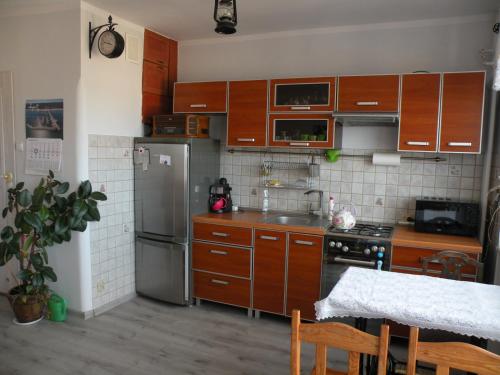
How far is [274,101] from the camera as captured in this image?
357cm

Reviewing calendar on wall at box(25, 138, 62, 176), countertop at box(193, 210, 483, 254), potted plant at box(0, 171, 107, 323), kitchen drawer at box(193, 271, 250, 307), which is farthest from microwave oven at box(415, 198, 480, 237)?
calendar on wall at box(25, 138, 62, 176)

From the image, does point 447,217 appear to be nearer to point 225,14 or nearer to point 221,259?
point 221,259

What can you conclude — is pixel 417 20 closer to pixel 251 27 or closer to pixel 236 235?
pixel 251 27

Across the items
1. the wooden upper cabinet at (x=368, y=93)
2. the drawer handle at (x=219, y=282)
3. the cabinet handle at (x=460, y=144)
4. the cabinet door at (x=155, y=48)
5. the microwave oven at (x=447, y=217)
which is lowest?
the drawer handle at (x=219, y=282)

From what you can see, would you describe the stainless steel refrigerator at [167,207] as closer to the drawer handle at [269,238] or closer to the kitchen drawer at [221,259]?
the kitchen drawer at [221,259]

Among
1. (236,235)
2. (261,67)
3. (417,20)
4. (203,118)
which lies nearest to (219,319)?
(236,235)

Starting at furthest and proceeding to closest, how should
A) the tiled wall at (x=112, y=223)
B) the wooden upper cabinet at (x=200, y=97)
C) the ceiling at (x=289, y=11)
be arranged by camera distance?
the wooden upper cabinet at (x=200, y=97)
the tiled wall at (x=112, y=223)
the ceiling at (x=289, y=11)

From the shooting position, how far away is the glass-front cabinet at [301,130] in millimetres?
3428

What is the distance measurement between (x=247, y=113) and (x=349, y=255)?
1.55 meters

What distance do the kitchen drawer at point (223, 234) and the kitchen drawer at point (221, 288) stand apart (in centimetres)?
33

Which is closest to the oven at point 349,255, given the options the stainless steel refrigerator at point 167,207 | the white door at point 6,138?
the stainless steel refrigerator at point 167,207

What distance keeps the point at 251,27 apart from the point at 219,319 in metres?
2.65

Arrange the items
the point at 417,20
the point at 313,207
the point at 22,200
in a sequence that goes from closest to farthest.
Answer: the point at 22,200 → the point at 417,20 → the point at 313,207

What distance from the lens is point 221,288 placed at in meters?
3.63
